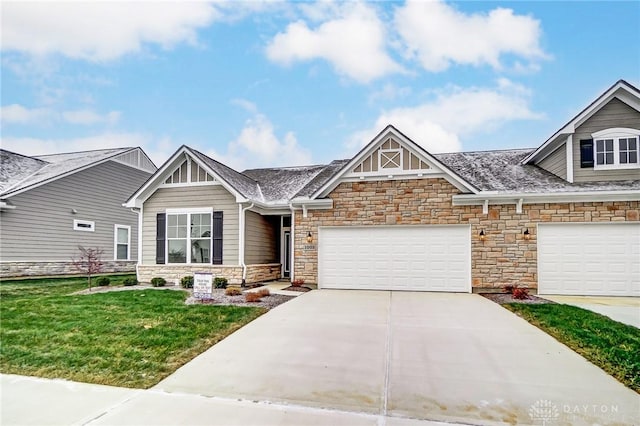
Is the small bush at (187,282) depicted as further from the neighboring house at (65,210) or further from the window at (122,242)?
the window at (122,242)

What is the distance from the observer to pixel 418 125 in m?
20.9

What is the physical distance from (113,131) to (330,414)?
88.1ft

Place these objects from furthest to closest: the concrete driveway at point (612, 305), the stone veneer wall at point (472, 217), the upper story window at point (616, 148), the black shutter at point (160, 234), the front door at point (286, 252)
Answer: the front door at point (286, 252)
the black shutter at point (160, 234)
the upper story window at point (616, 148)
the stone veneer wall at point (472, 217)
the concrete driveway at point (612, 305)

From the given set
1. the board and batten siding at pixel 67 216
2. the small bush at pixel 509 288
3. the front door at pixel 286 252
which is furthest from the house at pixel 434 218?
the board and batten siding at pixel 67 216

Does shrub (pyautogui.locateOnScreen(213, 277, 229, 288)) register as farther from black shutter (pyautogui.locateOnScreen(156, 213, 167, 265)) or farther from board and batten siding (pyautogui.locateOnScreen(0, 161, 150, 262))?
board and batten siding (pyautogui.locateOnScreen(0, 161, 150, 262))

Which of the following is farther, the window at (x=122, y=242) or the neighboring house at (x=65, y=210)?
the window at (x=122, y=242)

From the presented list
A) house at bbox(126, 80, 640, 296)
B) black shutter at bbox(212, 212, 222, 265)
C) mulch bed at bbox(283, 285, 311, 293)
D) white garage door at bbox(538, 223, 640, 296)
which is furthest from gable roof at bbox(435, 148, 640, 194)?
black shutter at bbox(212, 212, 222, 265)

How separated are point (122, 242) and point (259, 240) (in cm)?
1000

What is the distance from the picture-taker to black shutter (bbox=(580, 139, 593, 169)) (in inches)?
474

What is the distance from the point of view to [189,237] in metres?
13.6

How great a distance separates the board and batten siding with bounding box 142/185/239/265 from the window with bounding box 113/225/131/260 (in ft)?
22.2

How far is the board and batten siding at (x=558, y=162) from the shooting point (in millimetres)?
12495

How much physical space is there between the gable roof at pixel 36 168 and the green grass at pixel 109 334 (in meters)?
7.68

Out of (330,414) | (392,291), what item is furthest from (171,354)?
(392,291)
